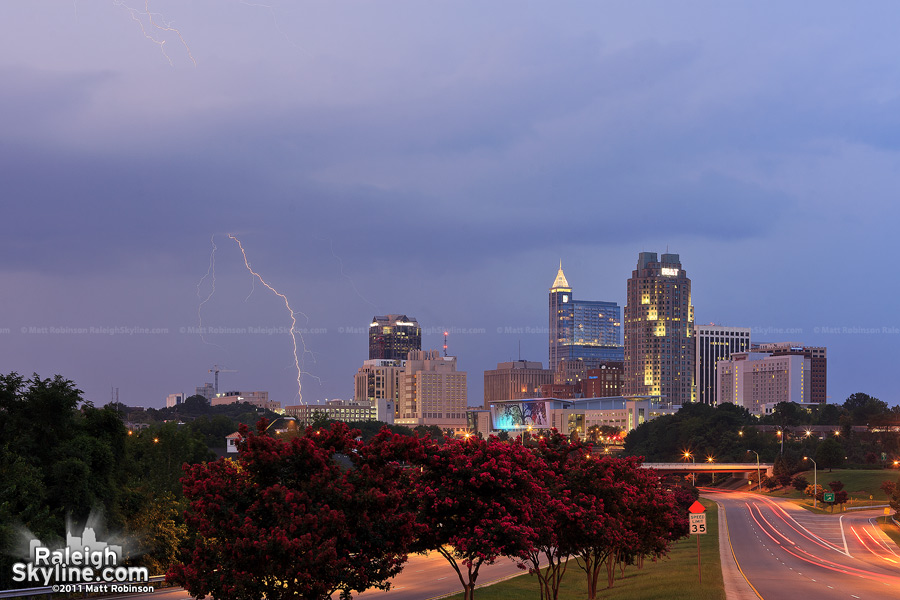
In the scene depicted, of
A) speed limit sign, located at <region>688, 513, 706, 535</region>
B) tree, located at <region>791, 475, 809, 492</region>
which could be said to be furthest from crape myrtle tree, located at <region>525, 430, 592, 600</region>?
tree, located at <region>791, 475, 809, 492</region>

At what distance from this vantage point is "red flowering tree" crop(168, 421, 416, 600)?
2764cm

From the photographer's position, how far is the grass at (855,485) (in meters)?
151

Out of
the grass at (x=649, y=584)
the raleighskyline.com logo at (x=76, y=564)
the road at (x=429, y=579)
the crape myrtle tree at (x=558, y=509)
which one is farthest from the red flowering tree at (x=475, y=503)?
the raleighskyline.com logo at (x=76, y=564)

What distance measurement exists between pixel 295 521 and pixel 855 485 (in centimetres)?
15697

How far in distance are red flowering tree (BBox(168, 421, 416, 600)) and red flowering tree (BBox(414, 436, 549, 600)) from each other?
3.80 metres

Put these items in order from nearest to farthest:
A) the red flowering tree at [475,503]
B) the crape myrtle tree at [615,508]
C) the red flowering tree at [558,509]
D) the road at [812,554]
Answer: the red flowering tree at [475,503] → the red flowering tree at [558,509] → the crape myrtle tree at [615,508] → the road at [812,554]

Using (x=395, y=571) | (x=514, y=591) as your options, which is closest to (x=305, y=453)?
(x=395, y=571)

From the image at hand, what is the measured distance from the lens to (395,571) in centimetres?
3006

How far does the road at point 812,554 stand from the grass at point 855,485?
1337 centimetres

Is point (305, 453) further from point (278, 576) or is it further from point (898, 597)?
point (898, 597)

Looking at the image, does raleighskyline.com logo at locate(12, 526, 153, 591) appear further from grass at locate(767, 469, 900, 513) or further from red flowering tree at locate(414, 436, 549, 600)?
grass at locate(767, 469, 900, 513)

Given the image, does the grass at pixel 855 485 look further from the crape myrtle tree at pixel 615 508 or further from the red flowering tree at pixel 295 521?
the red flowering tree at pixel 295 521

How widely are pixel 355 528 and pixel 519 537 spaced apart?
6531mm

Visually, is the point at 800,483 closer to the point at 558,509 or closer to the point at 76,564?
the point at 558,509
